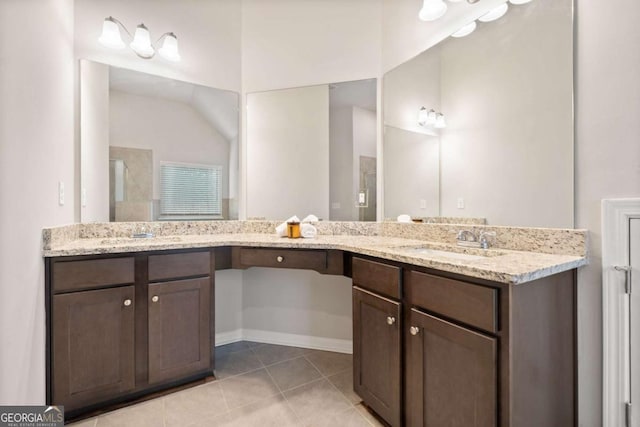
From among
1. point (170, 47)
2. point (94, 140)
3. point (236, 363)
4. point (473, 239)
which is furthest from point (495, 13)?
point (236, 363)

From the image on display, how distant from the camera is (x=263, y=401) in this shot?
1.71m

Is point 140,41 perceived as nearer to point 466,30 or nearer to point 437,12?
point 437,12

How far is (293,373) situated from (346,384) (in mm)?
365

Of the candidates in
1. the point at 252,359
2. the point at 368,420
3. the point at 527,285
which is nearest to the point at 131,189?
the point at 252,359

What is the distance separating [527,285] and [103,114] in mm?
2564

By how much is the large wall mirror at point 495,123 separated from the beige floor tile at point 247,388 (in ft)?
4.61

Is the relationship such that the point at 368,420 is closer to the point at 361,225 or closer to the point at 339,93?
the point at 361,225

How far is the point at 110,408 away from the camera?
5.38 ft

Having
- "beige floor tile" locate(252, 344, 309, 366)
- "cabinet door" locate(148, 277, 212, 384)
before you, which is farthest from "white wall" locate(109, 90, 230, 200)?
"beige floor tile" locate(252, 344, 309, 366)

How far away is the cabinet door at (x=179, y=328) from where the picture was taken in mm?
1730

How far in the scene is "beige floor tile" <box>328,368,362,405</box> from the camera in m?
1.74

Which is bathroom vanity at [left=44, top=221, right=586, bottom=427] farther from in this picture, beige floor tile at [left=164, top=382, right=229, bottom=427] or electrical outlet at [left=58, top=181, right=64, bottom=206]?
electrical outlet at [left=58, top=181, right=64, bottom=206]

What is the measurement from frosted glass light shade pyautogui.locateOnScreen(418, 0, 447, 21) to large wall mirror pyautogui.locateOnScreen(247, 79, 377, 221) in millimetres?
584

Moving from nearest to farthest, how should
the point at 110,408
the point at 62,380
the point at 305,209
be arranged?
1. the point at 62,380
2. the point at 110,408
3. the point at 305,209
